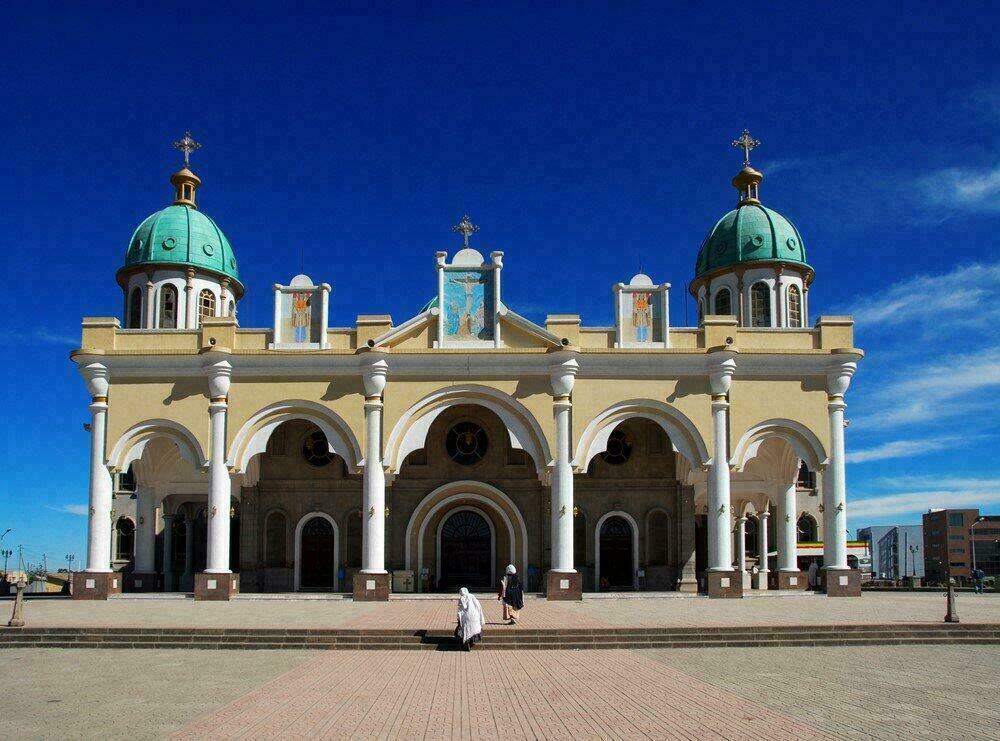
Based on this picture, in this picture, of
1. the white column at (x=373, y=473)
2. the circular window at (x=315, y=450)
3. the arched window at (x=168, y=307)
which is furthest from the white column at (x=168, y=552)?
the white column at (x=373, y=473)

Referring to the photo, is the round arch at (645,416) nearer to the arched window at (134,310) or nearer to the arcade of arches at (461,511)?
the arcade of arches at (461,511)

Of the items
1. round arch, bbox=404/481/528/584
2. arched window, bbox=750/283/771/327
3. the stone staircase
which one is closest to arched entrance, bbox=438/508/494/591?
round arch, bbox=404/481/528/584

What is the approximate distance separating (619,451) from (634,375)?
16.6 ft

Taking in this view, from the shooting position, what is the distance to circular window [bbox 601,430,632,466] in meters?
34.4

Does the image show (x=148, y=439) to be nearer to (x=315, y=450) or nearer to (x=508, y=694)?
(x=315, y=450)

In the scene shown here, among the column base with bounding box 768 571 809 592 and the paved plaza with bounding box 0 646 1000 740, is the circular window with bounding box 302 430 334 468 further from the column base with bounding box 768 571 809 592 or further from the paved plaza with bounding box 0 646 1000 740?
the column base with bounding box 768 571 809 592

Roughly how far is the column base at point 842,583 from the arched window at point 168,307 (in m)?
24.6

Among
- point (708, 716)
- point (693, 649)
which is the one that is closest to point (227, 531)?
point (693, 649)

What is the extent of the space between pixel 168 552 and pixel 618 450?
1674 centimetres

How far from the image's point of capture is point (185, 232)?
3728 centimetres

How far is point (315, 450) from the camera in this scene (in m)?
34.3

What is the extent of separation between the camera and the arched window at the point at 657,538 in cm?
3416

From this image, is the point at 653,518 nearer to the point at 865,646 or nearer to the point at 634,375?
the point at 634,375

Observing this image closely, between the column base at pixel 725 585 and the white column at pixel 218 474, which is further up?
the white column at pixel 218 474
